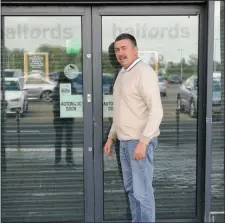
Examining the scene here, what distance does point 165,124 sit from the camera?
14.8 ft

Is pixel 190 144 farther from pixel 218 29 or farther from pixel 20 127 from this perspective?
pixel 20 127

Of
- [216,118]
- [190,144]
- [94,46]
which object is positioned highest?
[94,46]

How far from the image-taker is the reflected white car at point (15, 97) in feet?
14.4

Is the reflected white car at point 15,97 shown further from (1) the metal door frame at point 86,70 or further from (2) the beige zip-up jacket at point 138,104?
(2) the beige zip-up jacket at point 138,104

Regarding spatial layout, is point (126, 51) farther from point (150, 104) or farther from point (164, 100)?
point (164, 100)

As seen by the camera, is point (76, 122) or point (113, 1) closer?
point (113, 1)

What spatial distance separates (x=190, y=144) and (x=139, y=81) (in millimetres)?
1348

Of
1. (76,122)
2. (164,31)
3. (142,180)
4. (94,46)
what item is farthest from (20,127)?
(164,31)

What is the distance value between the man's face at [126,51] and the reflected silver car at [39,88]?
1.04 meters

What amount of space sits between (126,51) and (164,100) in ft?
3.49

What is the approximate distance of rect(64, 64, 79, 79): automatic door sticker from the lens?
4.39m

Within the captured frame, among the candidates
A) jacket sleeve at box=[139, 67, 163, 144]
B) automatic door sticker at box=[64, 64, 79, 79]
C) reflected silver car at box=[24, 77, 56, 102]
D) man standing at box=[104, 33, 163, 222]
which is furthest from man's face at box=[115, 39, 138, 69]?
reflected silver car at box=[24, 77, 56, 102]

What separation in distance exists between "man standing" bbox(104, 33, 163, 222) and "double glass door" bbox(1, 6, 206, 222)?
0.72 meters

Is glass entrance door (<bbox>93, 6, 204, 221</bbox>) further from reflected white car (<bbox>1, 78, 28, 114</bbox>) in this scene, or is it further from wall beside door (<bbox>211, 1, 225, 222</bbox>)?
reflected white car (<bbox>1, 78, 28, 114</bbox>)
